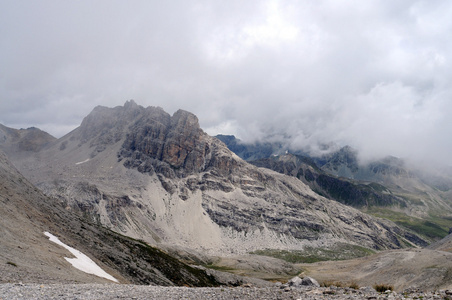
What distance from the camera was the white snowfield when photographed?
44812mm

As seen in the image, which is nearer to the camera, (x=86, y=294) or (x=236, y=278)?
(x=86, y=294)

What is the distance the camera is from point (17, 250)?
36.6 metres

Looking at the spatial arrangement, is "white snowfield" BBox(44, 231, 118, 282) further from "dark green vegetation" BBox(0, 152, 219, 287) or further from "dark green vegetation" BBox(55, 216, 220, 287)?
"dark green vegetation" BBox(55, 216, 220, 287)

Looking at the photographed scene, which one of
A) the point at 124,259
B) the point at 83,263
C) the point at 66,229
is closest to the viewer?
the point at 83,263

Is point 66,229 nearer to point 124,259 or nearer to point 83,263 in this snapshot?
point 124,259

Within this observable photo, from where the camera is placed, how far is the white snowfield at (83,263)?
1764 inches

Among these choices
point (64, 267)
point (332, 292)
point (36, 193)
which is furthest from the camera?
point (36, 193)

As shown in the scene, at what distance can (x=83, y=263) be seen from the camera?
47.6 meters

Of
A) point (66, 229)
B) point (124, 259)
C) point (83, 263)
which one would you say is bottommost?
point (124, 259)

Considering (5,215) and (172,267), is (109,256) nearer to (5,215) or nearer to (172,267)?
(5,215)

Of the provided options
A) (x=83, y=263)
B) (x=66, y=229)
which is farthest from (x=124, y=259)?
(x=83, y=263)

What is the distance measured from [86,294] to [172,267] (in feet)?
251

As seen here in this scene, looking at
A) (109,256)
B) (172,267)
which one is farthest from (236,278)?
(109,256)

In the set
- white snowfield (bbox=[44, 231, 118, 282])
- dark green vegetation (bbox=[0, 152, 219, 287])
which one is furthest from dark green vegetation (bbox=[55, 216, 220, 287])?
white snowfield (bbox=[44, 231, 118, 282])
